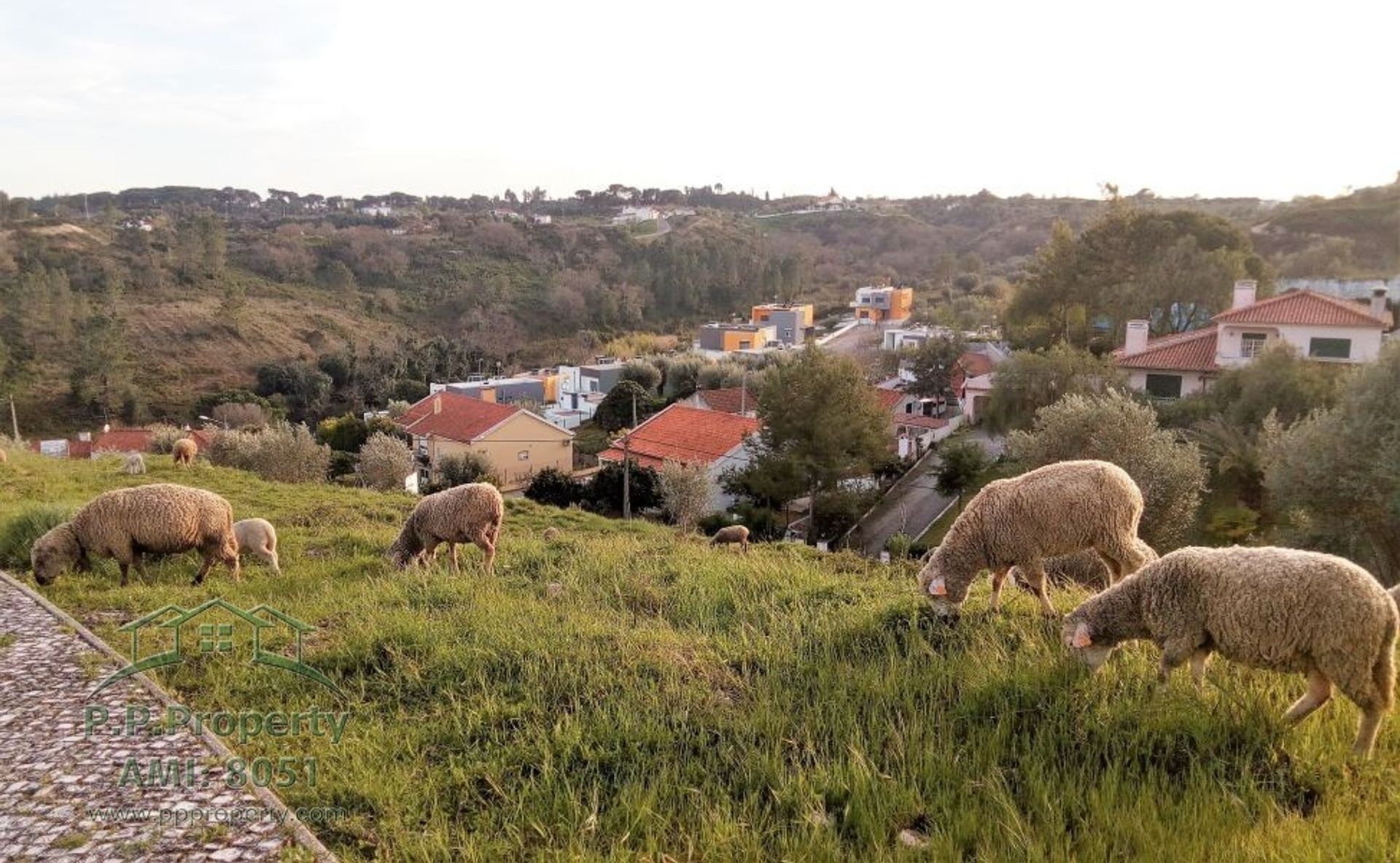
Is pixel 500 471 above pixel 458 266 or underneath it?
underneath

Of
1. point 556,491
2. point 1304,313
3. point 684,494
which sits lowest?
point 556,491

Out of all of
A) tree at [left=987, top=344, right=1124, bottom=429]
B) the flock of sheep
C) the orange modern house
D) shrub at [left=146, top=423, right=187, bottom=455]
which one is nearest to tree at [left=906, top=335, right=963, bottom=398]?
tree at [left=987, top=344, right=1124, bottom=429]

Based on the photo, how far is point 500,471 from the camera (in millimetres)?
34562

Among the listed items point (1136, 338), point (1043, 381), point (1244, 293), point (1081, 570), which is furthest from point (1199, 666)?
point (1244, 293)

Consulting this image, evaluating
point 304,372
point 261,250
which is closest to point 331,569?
point 304,372

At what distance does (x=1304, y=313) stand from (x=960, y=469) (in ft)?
45.3

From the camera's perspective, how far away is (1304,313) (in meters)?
28.6

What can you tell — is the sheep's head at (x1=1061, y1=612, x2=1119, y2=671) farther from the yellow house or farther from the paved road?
the yellow house

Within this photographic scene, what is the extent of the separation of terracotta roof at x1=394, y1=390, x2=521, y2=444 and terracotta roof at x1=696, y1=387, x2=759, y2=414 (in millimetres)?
10785

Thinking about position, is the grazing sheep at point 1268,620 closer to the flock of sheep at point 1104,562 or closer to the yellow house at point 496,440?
the flock of sheep at point 1104,562

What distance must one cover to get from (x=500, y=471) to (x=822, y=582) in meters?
27.5

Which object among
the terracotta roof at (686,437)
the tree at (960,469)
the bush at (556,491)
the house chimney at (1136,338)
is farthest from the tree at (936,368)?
the bush at (556,491)

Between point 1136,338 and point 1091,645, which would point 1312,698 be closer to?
point 1091,645

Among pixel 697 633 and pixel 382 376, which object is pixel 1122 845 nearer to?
pixel 697 633
